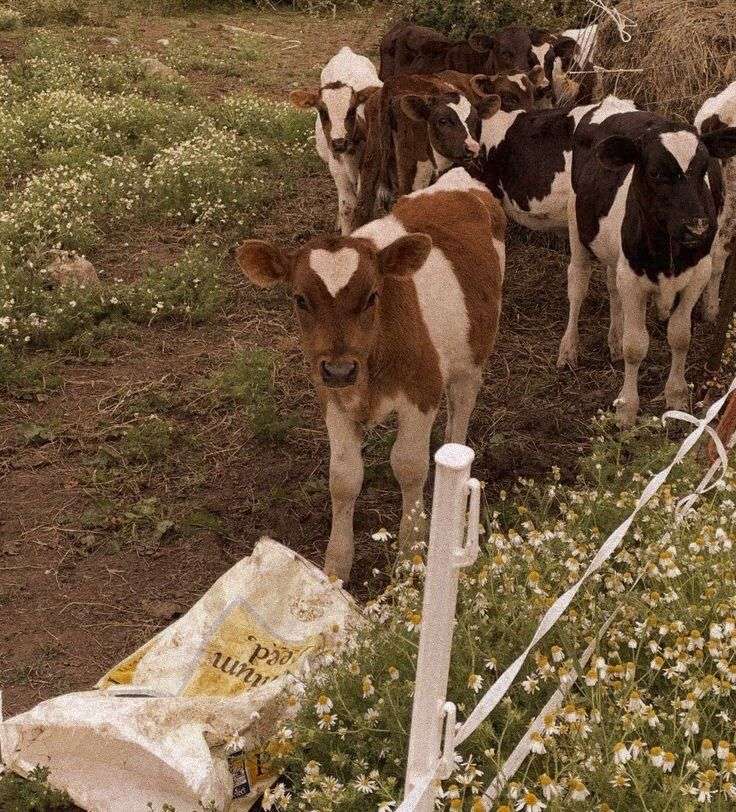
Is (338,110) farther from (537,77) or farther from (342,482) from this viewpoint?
(342,482)

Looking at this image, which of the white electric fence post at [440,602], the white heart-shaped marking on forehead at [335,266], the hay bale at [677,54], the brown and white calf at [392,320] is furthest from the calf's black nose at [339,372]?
the hay bale at [677,54]

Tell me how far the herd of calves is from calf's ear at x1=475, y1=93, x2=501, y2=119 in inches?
0.4

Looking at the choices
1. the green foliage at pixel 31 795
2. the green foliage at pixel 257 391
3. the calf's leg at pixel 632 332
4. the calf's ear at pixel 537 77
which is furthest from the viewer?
the calf's ear at pixel 537 77

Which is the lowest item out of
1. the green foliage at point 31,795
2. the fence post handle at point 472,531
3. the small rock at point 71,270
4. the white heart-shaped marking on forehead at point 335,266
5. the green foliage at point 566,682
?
the green foliage at point 31,795

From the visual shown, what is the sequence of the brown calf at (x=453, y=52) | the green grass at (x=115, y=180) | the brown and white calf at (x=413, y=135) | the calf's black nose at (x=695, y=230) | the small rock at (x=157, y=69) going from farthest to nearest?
1. the small rock at (x=157, y=69)
2. the brown calf at (x=453, y=52)
3. the brown and white calf at (x=413, y=135)
4. the green grass at (x=115, y=180)
5. the calf's black nose at (x=695, y=230)

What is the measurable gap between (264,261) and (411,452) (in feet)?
3.78

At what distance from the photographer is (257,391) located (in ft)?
22.6

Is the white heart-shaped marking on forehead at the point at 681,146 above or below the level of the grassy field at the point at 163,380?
above

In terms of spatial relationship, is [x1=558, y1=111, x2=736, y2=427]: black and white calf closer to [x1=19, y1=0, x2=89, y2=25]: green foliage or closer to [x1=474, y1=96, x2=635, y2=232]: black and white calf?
[x1=474, y1=96, x2=635, y2=232]: black and white calf

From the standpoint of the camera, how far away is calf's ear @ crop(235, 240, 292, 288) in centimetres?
470

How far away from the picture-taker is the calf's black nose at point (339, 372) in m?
4.52

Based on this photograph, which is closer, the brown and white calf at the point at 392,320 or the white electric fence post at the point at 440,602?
the white electric fence post at the point at 440,602

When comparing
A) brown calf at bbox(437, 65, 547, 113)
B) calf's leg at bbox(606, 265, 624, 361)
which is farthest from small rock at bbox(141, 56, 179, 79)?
calf's leg at bbox(606, 265, 624, 361)

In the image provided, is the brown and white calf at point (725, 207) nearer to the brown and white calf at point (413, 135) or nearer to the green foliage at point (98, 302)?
the brown and white calf at point (413, 135)
